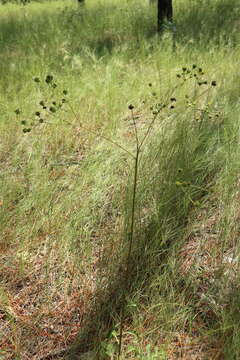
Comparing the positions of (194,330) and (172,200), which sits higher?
(172,200)

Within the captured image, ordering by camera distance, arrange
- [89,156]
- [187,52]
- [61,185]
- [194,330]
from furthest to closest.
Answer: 1. [187,52]
2. [89,156]
3. [61,185]
4. [194,330]

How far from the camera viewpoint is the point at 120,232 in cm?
182

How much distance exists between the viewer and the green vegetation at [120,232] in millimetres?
1454

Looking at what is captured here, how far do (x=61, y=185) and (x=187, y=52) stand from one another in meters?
2.56

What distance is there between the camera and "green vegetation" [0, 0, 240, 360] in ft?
4.77

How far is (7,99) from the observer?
135 inches

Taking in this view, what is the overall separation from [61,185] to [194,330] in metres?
1.14

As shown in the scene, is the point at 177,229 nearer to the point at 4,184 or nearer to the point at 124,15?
the point at 4,184

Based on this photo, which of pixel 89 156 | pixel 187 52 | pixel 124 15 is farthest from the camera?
pixel 124 15

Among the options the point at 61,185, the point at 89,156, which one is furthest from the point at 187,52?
the point at 61,185

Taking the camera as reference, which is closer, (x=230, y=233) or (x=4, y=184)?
(x=230, y=233)

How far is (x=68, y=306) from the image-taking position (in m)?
1.64

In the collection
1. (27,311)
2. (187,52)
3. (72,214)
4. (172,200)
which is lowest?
(27,311)

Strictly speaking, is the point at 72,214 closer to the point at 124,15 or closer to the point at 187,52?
the point at 187,52
